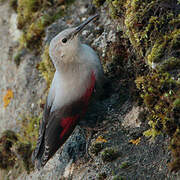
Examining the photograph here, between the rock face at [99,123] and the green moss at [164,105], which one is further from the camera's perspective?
the rock face at [99,123]

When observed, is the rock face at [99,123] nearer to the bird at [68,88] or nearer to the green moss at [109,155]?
the green moss at [109,155]

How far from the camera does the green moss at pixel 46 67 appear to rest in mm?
5328

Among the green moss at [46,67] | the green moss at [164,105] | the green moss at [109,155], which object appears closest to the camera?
the green moss at [164,105]

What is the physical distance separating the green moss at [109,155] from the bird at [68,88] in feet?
2.30

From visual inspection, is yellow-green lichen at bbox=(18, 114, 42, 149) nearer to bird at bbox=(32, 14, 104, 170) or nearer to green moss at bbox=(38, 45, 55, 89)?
green moss at bbox=(38, 45, 55, 89)

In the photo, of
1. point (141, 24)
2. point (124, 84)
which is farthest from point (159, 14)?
point (124, 84)

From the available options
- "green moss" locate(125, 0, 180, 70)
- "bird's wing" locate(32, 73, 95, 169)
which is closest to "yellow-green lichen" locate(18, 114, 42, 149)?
"bird's wing" locate(32, 73, 95, 169)

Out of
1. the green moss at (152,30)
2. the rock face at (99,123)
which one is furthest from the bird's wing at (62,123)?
the green moss at (152,30)

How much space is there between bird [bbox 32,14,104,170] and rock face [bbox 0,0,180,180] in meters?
0.25

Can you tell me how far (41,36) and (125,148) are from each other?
300cm

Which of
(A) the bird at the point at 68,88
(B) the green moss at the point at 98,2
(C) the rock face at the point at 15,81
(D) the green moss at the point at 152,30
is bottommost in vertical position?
(C) the rock face at the point at 15,81

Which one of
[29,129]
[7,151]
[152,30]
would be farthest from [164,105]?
[7,151]

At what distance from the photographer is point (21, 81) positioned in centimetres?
598

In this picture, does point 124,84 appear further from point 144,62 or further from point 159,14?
point 159,14
